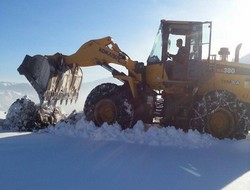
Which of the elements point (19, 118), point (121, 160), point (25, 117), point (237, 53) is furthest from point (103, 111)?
point (237, 53)

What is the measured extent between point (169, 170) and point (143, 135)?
2.99m

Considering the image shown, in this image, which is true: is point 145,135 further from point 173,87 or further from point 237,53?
point 237,53

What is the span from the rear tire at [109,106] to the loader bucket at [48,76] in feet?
4.32

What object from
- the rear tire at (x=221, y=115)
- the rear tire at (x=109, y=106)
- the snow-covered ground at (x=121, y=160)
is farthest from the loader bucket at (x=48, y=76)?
the rear tire at (x=221, y=115)

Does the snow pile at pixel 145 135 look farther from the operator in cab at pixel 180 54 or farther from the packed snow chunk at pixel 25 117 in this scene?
the operator in cab at pixel 180 54

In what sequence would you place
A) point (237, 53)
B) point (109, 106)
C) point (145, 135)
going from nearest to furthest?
point (145, 135), point (109, 106), point (237, 53)

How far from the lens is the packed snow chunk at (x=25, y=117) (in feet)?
35.5

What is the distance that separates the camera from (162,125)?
10250 millimetres

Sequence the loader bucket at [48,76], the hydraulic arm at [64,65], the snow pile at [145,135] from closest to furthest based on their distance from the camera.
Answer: the snow pile at [145,135]
the hydraulic arm at [64,65]
the loader bucket at [48,76]

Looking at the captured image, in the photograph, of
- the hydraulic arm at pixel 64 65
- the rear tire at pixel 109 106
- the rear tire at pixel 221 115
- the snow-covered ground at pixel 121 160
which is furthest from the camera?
the hydraulic arm at pixel 64 65

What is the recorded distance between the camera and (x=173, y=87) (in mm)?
10352

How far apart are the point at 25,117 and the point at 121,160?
534 cm

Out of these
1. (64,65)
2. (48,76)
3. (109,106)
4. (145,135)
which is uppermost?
(64,65)

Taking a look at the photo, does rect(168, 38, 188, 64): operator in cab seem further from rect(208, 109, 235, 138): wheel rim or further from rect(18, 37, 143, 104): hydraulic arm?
rect(208, 109, 235, 138): wheel rim
